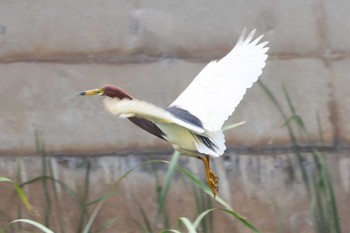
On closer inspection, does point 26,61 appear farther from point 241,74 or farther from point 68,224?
point 241,74

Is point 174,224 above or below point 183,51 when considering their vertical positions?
below

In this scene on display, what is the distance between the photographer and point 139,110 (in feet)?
5.47

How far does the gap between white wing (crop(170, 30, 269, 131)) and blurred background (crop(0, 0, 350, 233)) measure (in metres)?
0.79

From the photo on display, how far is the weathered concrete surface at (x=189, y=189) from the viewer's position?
3.01 m

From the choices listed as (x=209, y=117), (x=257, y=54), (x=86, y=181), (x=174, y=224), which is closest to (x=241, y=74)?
(x=257, y=54)

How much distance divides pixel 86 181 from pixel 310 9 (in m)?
0.75

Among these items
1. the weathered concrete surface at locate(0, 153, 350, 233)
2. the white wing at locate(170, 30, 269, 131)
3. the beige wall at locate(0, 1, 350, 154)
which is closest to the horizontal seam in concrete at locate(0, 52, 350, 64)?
the beige wall at locate(0, 1, 350, 154)

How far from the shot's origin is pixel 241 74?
214cm

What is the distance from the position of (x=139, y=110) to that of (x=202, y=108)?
333 millimetres

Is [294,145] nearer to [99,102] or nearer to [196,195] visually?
[196,195]

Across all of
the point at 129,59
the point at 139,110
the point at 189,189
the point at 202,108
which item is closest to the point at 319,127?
the point at 189,189

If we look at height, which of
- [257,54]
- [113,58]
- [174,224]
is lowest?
[174,224]

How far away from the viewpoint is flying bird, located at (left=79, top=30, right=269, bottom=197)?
170 cm

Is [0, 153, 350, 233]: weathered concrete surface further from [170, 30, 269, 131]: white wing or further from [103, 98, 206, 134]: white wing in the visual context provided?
[103, 98, 206, 134]: white wing
